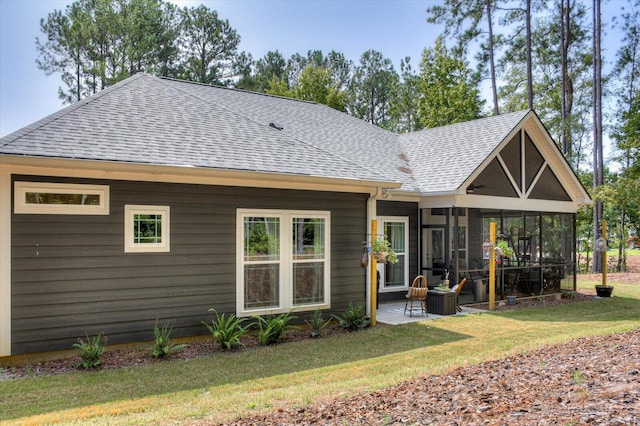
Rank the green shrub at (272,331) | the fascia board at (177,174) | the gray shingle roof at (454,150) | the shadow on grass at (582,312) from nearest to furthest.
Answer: the fascia board at (177,174) → the green shrub at (272,331) → the shadow on grass at (582,312) → the gray shingle roof at (454,150)

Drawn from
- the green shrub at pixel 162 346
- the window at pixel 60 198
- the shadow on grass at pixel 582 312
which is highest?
the window at pixel 60 198

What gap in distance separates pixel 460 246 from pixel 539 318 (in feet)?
9.78

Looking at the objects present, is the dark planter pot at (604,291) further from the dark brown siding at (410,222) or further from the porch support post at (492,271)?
the dark brown siding at (410,222)

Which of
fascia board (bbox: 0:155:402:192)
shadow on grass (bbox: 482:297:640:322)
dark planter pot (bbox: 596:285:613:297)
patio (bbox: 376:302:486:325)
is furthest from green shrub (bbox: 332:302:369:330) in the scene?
dark planter pot (bbox: 596:285:613:297)

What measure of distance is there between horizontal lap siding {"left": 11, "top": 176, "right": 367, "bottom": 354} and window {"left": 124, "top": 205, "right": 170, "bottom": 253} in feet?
0.26

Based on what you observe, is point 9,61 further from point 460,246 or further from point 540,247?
point 540,247

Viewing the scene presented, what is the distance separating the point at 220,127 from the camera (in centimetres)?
884

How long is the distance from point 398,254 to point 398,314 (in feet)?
7.43

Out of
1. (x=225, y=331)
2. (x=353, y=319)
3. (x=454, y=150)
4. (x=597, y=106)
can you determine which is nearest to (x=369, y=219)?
(x=353, y=319)

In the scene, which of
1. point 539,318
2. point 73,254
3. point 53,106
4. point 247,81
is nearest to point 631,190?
point 539,318

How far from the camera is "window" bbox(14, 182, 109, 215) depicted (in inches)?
242

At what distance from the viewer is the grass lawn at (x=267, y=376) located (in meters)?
4.47

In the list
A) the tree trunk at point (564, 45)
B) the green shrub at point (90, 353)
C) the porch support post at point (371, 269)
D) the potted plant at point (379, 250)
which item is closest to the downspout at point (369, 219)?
the porch support post at point (371, 269)

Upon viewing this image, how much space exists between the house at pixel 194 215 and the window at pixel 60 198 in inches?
0.5
